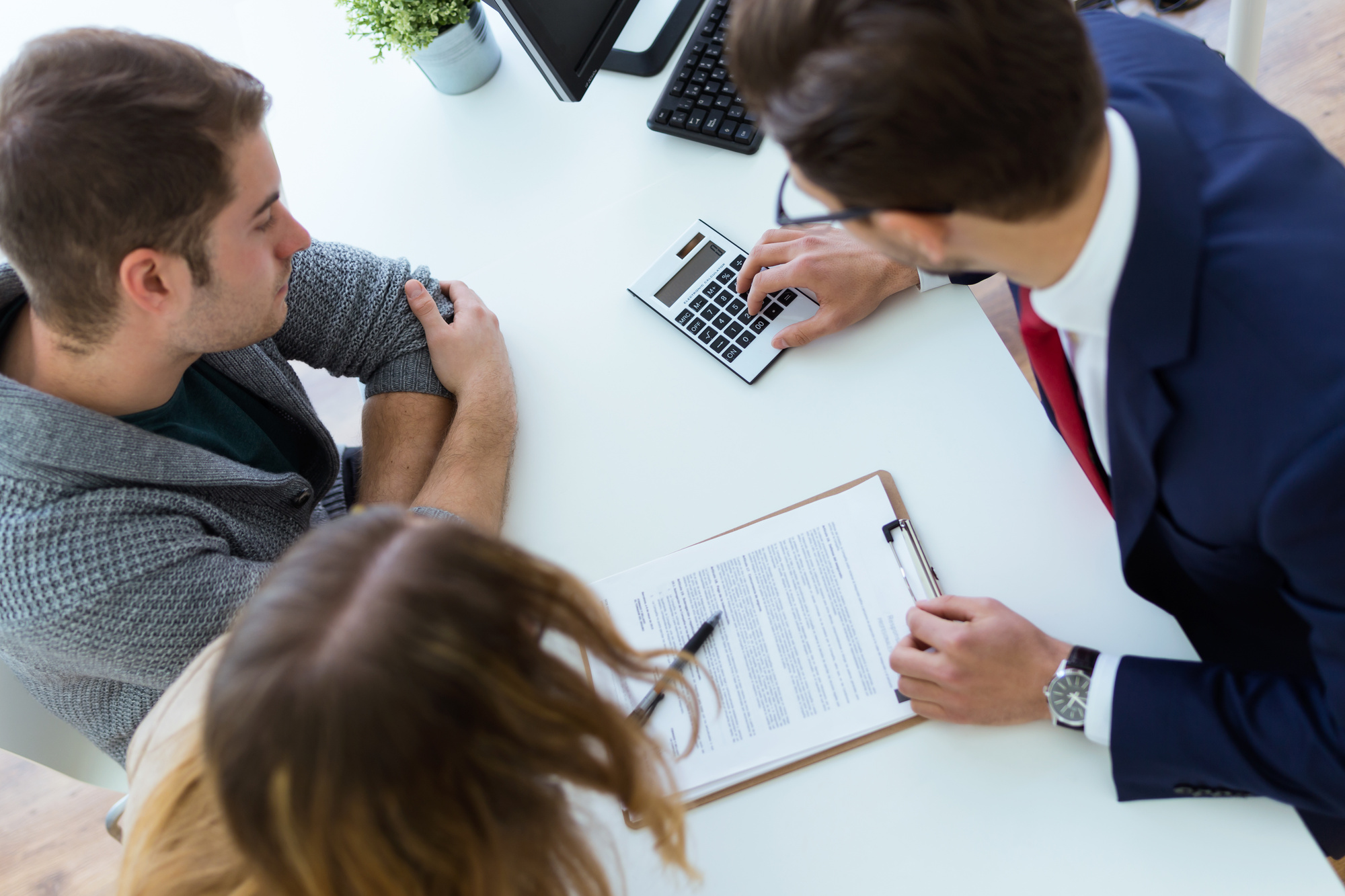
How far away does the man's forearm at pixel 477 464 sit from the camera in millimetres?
1044

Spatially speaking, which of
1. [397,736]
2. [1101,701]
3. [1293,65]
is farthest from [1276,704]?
[1293,65]

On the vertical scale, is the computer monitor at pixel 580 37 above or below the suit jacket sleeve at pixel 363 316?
above

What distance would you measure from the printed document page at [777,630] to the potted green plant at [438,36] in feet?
2.89

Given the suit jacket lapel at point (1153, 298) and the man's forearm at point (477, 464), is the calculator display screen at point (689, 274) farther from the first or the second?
the suit jacket lapel at point (1153, 298)

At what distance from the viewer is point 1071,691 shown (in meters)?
0.77

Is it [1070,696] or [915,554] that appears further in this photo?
[915,554]

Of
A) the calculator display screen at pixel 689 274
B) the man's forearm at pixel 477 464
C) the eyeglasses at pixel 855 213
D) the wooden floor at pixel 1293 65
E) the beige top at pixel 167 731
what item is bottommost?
the wooden floor at pixel 1293 65

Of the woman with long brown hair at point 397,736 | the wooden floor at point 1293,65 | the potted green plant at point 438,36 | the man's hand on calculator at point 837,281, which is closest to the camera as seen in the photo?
the woman with long brown hair at point 397,736

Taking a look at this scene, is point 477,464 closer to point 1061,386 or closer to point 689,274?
point 689,274

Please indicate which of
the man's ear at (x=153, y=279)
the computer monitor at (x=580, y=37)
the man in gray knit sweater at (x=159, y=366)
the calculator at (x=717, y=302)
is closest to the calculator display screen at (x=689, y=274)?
the calculator at (x=717, y=302)

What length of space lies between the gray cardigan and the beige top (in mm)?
180

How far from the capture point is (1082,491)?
0.90m

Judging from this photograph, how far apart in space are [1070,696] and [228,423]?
3.48ft

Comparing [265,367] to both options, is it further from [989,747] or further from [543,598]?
[989,747]
